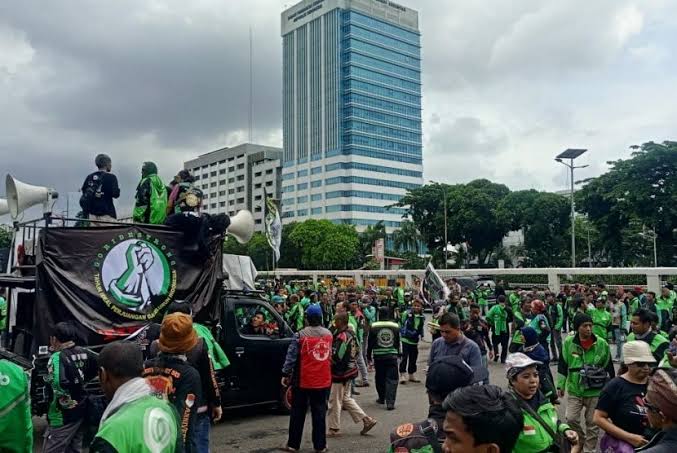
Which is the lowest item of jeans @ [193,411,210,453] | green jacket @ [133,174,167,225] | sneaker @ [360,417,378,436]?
sneaker @ [360,417,378,436]

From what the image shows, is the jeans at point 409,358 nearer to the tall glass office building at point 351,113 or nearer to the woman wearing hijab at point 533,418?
the woman wearing hijab at point 533,418

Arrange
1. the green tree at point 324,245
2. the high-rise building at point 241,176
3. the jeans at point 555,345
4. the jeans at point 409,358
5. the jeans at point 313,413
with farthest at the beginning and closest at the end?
the high-rise building at point 241,176 → the green tree at point 324,245 → the jeans at point 555,345 → the jeans at point 409,358 → the jeans at point 313,413

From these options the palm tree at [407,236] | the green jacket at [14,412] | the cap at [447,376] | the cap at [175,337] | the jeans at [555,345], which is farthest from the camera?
the palm tree at [407,236]

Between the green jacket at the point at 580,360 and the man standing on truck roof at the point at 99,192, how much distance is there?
6135mm

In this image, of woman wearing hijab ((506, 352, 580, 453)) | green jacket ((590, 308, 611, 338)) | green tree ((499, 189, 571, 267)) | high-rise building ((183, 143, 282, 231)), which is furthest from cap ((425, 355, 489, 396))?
high-rise building ((183, 143, 282, 231))

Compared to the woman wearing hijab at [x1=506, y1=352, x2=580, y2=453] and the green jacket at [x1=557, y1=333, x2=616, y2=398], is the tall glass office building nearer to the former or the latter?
the green jacket at [x1=557, y1=333, x2=616, y2=398]

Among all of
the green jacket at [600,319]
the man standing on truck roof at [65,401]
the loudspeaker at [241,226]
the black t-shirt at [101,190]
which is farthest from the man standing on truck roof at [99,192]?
the green jacket at [600,319]

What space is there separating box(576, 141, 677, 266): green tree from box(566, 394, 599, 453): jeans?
36.8 meters

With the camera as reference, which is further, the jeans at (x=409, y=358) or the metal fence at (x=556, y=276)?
the metal fence at (x=556, y=276)

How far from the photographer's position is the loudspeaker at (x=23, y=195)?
27.2 ft

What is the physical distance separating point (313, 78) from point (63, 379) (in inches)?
4468

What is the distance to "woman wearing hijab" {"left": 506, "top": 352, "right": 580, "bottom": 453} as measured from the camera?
3.12 meters

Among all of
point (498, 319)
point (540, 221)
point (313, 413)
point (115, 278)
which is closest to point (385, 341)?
point (313, 413)

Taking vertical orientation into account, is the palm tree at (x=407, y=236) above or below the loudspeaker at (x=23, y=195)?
above
